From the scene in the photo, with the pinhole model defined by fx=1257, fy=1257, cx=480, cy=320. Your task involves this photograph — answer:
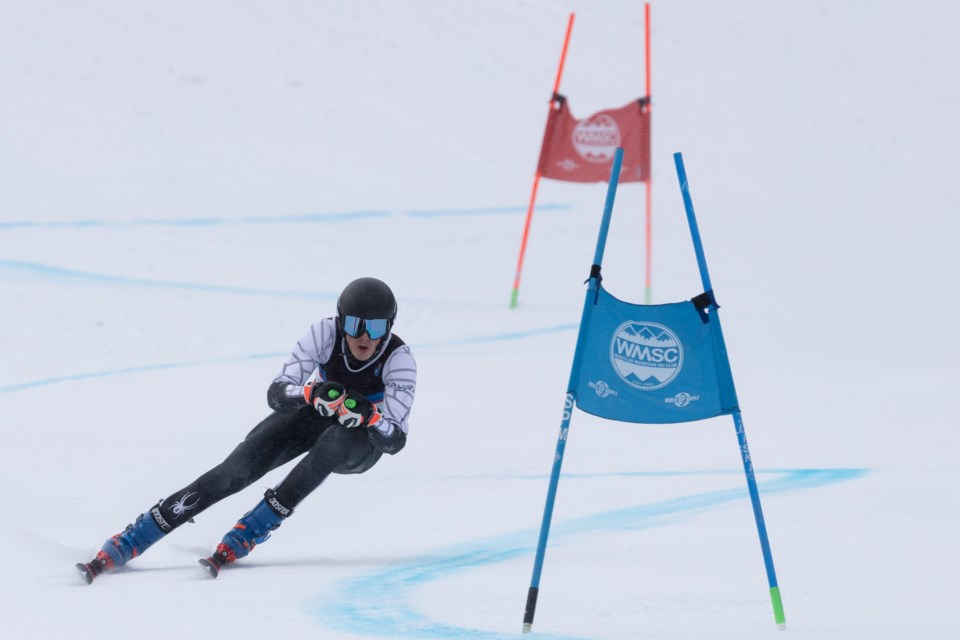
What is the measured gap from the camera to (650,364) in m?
3.69

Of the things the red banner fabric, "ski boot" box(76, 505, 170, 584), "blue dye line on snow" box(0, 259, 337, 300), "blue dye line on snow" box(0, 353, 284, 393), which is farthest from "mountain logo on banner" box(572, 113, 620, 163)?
"ski boot" box(76, 505, 170, 584)

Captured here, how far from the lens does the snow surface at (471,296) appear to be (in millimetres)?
4281

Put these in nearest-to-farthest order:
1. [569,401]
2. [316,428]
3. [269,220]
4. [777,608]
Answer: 1. [777,608]
2. [569,401]
3. [316,428]
4. [269,220]

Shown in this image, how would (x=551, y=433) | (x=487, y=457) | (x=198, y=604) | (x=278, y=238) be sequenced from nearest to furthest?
(x=198, y=604) → (x=487, y=457) → (x=551, y=433) → (x=278, y=238)

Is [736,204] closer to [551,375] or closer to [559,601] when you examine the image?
[551,375]

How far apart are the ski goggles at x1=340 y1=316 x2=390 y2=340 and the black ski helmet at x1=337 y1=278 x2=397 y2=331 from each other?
2cm

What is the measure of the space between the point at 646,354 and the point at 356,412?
1.34m

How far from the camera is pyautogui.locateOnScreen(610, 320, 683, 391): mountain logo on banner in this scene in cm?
369

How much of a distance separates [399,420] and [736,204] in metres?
11.0

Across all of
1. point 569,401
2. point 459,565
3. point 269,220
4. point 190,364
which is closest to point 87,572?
point 459,565

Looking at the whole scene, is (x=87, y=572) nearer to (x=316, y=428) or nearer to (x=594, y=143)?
(x=316, y=428)

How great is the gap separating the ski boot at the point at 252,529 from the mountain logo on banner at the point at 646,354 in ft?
5.03

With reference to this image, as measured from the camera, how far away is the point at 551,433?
689cm

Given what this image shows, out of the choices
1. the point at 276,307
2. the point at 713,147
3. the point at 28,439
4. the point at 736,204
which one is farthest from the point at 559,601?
the point at 713,147
